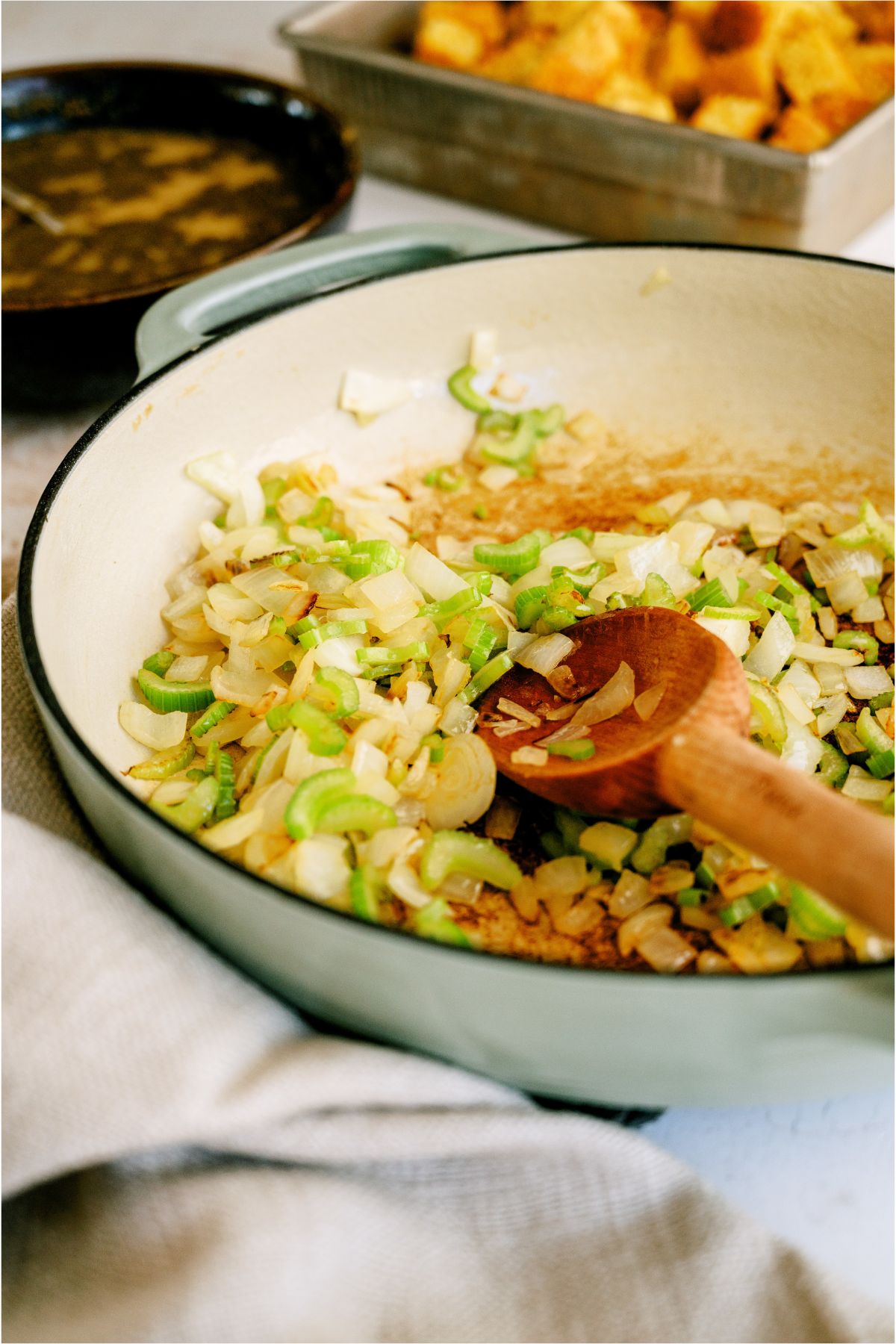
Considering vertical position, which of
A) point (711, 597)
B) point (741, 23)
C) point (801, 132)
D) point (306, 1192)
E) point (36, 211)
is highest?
point (741, 23)

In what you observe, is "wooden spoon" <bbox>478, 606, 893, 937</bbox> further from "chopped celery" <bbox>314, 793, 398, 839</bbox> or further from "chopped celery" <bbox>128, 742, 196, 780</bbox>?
"chopped celery" <bbox>128, 742, 196, 780</bbox>

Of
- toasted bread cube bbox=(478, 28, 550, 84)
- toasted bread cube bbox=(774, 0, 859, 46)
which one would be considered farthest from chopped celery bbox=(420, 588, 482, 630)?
toasted bread cube bbox=(774, 0, 859, 46)

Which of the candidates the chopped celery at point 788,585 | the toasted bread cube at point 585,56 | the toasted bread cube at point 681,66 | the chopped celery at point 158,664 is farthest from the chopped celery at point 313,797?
the toasted bread cube at point 681,66

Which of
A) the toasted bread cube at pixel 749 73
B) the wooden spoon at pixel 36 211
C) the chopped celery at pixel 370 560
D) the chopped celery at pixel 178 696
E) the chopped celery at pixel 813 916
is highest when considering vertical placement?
the toasted bread cube at pixel 749 73

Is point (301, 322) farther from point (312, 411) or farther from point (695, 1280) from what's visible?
point (695, 1280)

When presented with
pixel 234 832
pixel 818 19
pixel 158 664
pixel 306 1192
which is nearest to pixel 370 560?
pixel 158 664

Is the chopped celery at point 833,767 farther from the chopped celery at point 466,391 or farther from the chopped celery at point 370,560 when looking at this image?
the chopped celery at point 466,391

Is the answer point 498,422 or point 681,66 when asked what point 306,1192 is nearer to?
point 498,422

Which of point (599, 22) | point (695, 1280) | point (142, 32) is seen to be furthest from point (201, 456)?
point (142, 32)
